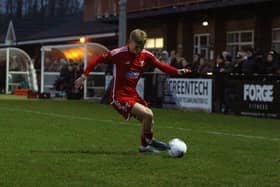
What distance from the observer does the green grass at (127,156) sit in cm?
827

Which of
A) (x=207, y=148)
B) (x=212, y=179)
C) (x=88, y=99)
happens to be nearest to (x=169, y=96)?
(x=88, y=99)

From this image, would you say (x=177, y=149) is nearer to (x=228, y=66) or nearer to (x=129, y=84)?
(x=129, y=84)

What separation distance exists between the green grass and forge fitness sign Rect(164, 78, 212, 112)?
604 cm

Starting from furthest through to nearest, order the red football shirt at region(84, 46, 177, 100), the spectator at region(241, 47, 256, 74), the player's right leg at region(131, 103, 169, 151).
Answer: the spectator at region(241, 47, 256, 74) < the red football shirt at region(84, 46, 177, 100) < the player's right leg at region(131, 103, 169, 151)

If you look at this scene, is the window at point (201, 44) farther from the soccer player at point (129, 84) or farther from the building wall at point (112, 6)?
the soccer player at point (129, 84)

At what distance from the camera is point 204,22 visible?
36062 millimetres

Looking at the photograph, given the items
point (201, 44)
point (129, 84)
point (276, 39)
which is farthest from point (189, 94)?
point (129, 84)

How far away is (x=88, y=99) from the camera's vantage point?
3409 cm

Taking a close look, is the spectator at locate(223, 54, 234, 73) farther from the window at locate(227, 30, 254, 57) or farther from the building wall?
the building wall

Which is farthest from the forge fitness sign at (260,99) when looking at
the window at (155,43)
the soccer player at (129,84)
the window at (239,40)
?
the window at (155,43)

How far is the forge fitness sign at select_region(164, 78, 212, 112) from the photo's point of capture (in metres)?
23.7

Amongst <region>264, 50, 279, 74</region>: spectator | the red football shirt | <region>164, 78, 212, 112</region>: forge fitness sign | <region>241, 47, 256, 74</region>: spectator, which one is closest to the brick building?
<region>164, 78, 212, 112</region>: forge fitness sign

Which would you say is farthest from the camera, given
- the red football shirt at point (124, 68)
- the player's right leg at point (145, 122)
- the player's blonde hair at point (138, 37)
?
the red football shirt at point (124, 68)

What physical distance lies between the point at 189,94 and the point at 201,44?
42.4ft
